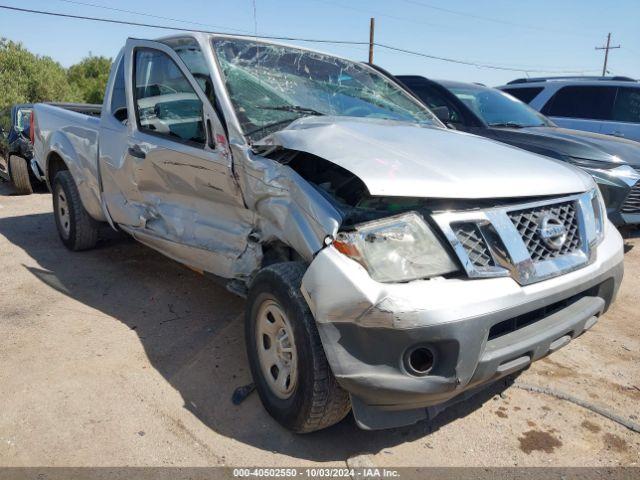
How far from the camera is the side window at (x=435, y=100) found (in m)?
6.15

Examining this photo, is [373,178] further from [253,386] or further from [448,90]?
[448,90]

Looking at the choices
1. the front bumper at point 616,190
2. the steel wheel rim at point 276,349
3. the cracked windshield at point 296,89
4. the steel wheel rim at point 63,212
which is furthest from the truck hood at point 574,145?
the steel wheel rim at point 63,212

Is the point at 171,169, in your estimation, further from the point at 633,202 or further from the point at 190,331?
the point at 633,202

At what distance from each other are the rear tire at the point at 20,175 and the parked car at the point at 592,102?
812cm

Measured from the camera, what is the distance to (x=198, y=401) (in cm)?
292

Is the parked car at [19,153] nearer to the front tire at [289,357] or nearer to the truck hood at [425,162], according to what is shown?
the truck hood at [425,162]

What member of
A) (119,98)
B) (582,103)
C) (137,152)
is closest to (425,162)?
(137,152)

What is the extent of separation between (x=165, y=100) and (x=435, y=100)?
366 cm

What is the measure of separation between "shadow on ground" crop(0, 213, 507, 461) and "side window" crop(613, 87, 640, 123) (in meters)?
6.56

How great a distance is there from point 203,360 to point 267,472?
1.09 meters

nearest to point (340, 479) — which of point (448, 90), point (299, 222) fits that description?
point (299, 222)

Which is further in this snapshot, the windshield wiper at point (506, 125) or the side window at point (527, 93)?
the side window at point (527, 93)

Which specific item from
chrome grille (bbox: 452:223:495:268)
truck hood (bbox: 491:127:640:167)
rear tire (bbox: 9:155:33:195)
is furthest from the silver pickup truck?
rear tire (bbox: 9:155:33:195)

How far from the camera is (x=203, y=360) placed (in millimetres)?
3336
